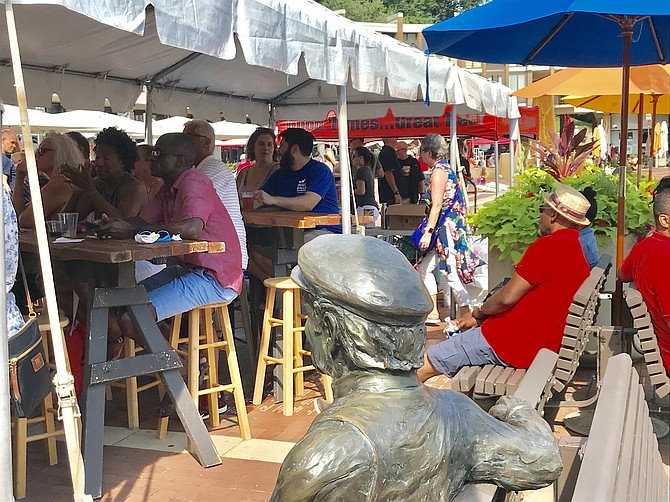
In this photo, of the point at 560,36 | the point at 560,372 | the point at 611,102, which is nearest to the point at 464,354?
the point at 560,372

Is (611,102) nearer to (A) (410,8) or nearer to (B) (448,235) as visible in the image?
(B) (448,235)

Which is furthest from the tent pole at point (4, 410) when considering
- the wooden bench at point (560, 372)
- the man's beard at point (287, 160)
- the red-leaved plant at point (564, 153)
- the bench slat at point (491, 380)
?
the red-leaved plant at point (564, 153)

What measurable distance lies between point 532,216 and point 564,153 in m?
1.13

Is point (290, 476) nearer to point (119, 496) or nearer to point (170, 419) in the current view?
point (119, 496)

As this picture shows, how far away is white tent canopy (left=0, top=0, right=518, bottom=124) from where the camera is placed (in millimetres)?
3270

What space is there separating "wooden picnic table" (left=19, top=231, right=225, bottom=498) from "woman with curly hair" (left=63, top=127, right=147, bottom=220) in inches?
37.9

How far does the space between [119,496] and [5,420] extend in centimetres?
132

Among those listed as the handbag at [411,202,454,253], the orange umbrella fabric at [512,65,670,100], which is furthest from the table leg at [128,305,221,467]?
the orange umbrella fabric at [512,65,670,100]

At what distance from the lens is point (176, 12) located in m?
3.13

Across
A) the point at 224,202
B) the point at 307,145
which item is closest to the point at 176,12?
the point at 224,202

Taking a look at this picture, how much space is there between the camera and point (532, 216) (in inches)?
237

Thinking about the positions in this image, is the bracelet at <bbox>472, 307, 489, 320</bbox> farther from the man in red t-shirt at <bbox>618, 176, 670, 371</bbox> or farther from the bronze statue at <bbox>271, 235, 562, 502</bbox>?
the bronze statue at <bbox>271, 235, 562, 502</bbox>

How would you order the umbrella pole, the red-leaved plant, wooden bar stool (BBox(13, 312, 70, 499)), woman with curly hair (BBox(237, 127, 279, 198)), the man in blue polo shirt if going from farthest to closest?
1. woman with curly hair (BBox(237, 127, 279, 198))
2. the red-leaved plant
3. the man in blue polo shirt
4. the umbrella pole
5. wooden bar stool (BBox(13, 312, 70, 499))

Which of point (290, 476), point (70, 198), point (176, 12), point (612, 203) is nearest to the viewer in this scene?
point (290, 476)
